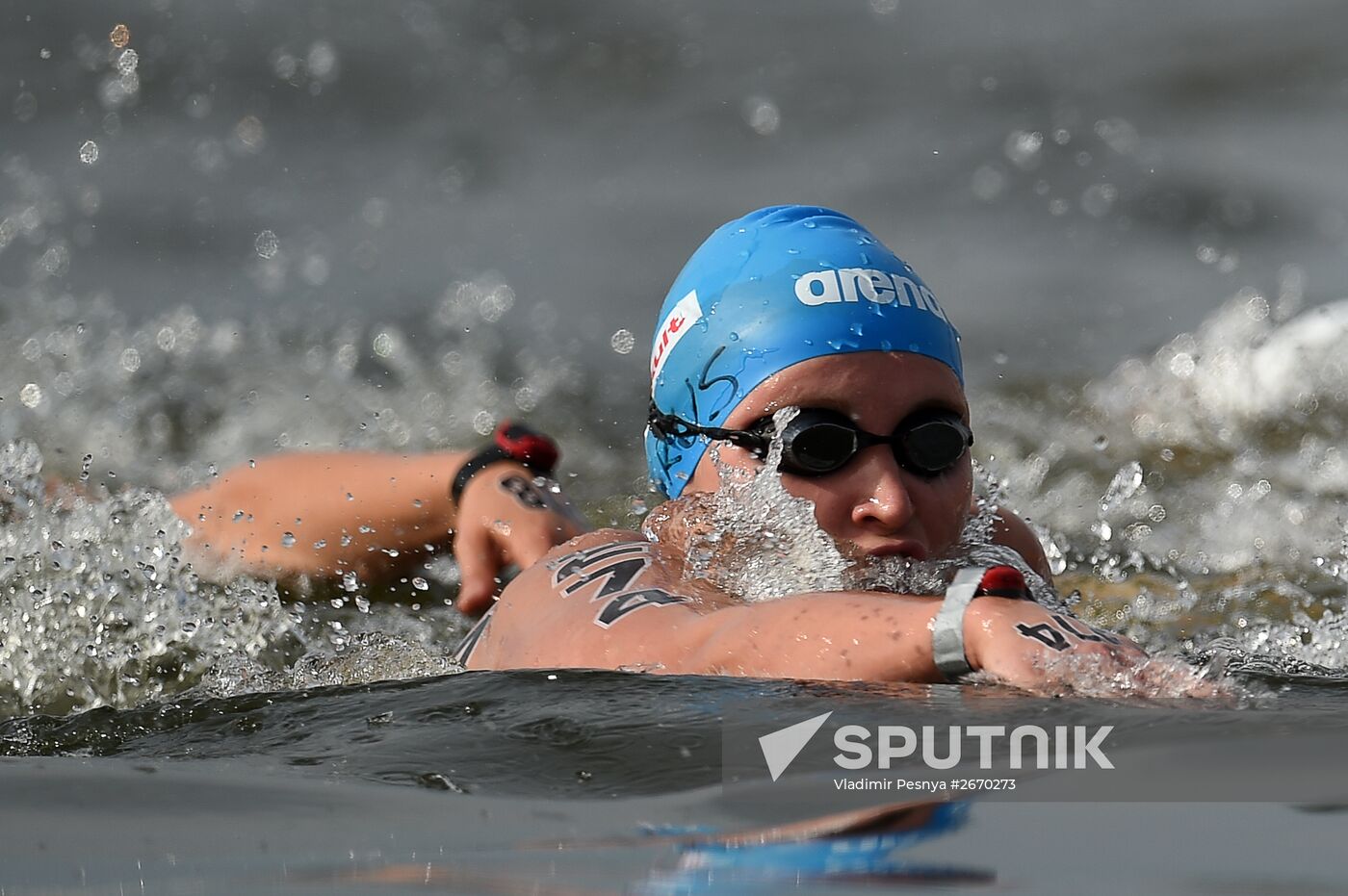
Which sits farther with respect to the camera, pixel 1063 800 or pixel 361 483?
pixel 361 483

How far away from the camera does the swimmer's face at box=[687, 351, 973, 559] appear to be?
3885mm

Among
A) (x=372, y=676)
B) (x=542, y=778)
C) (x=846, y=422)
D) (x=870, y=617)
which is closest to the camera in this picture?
(x=542, y=778)

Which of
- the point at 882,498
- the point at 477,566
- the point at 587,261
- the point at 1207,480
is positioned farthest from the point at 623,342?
the point at 882,498

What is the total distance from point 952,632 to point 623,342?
8.68m

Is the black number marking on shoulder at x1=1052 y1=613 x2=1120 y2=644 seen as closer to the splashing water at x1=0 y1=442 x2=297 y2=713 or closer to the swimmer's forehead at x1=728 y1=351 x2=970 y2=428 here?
the swimmer's forehead at x1=728 y1=351 x2=970 y2=428

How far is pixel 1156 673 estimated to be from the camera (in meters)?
2.97

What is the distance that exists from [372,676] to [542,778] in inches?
76.6

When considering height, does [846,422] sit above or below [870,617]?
above

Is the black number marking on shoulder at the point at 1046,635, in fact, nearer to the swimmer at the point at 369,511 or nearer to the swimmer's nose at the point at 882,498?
the swimmer's nose at the point at 882,498

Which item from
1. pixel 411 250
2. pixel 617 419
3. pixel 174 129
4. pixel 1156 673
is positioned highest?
pixel 174 129

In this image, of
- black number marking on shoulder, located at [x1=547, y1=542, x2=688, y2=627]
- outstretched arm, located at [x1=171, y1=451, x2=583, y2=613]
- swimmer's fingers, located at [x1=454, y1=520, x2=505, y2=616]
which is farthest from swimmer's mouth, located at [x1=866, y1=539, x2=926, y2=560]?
outstretched arm, located at [x1=171, y1=451, x2=583, y2=613]

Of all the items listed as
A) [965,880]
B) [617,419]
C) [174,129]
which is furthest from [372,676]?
[174,129]

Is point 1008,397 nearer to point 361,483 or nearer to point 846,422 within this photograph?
point 361,483

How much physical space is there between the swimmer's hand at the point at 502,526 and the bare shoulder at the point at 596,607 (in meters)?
0.70
